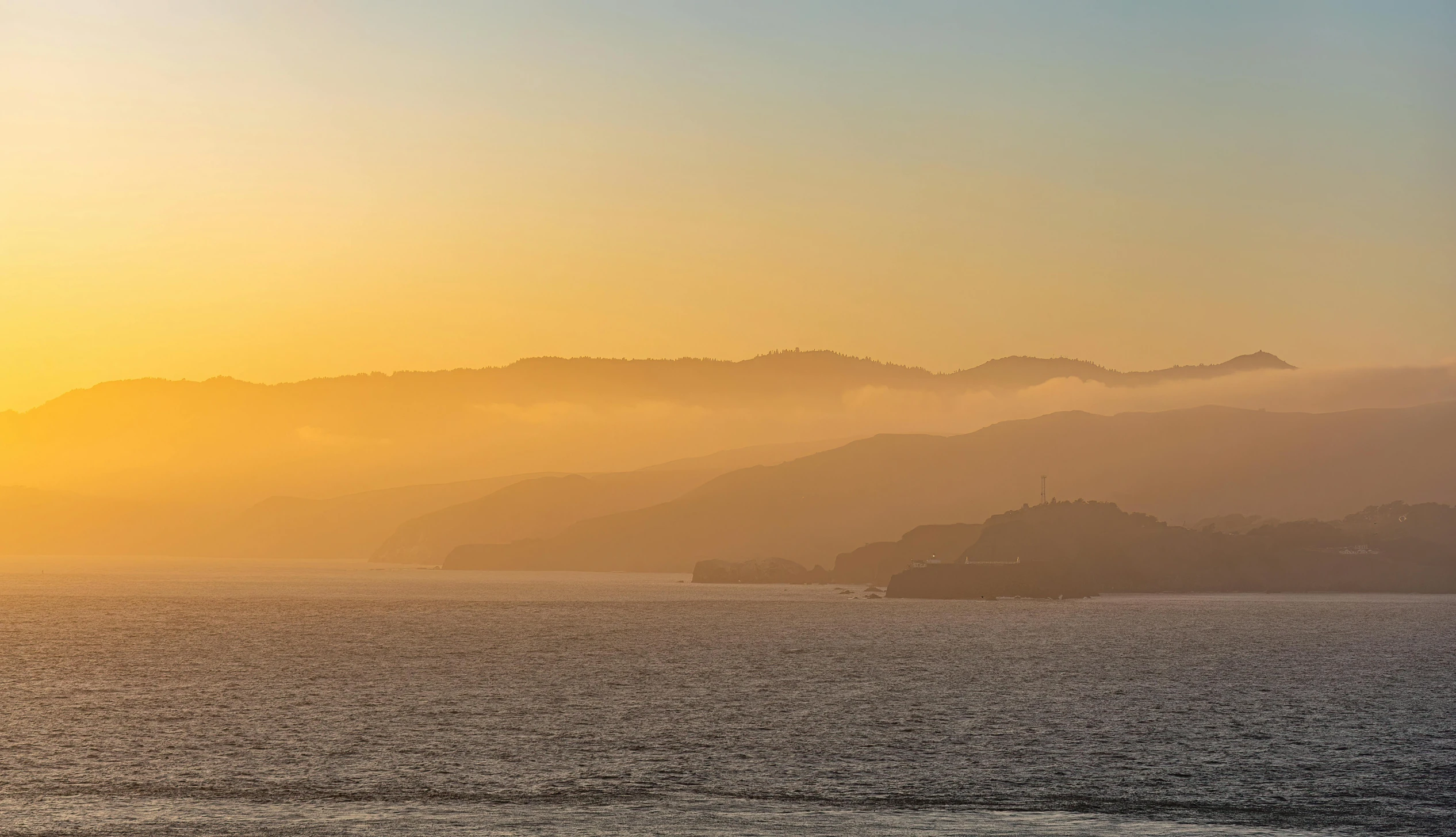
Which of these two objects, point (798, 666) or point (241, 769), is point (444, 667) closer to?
point (798, 666)

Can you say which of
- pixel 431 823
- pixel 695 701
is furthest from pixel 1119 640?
pixel 431 823

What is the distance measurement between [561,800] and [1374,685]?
84.8 m

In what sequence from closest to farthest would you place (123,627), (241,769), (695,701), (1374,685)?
(241,769), (695,701), (1374,685), (123,627)

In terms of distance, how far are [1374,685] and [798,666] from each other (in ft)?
169

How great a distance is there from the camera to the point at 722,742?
244 feet

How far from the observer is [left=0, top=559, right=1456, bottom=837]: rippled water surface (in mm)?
51719

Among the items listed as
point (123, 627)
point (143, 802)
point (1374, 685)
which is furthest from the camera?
point (123, 627)

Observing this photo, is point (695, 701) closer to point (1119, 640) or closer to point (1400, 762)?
point (1400, 762)

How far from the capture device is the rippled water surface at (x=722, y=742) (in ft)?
170

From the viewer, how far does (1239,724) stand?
84562 millimetres

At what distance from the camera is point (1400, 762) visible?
68062 millimetres

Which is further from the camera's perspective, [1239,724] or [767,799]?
[1239,724]

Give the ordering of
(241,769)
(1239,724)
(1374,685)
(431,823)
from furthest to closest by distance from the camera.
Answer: (1374,685) < (1239,724) < (241,769) < (431,823)

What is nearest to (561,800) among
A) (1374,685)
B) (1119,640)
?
(1374,685)
